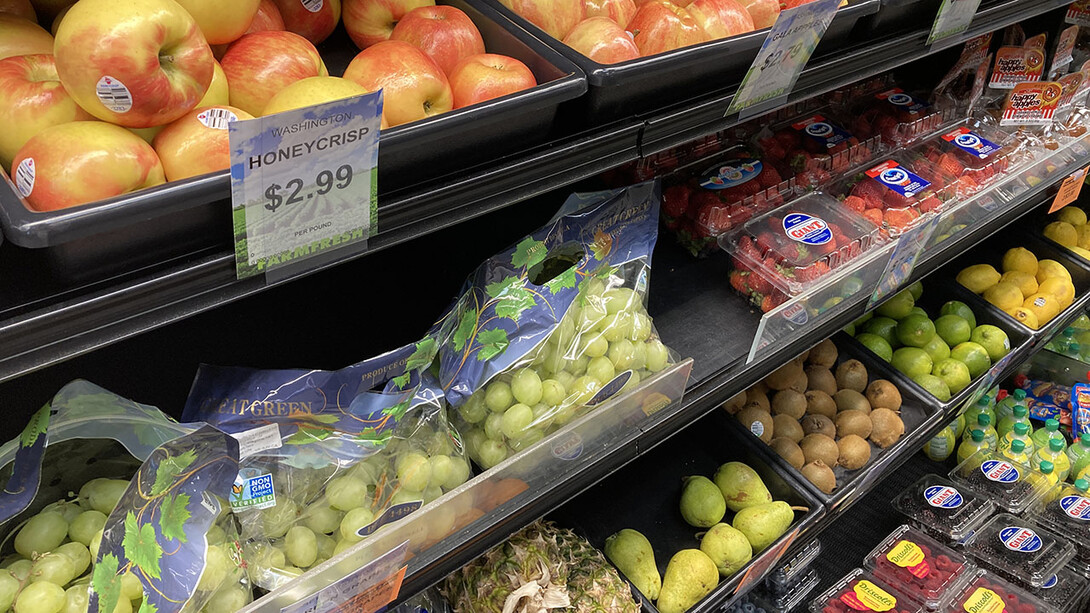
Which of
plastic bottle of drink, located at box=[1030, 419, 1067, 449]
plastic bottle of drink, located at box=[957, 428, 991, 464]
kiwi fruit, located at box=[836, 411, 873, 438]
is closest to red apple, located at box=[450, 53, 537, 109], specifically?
kiwi fruit, located at box=[836, 411, 873, 438]

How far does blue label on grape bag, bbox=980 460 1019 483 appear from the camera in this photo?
7.73 feet

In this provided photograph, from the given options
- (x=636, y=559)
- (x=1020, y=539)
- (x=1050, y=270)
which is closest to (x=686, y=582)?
(x=636, y=559)

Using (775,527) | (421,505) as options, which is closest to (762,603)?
(775,527)

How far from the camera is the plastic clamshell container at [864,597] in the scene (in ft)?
6.65

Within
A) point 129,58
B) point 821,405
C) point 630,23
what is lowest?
point 821,405

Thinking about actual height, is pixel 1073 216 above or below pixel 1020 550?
above

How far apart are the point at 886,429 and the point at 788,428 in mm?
247

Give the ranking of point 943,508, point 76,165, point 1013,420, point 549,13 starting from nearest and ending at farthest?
point 76,165
point 549,13
point 943,508
point 1013,420

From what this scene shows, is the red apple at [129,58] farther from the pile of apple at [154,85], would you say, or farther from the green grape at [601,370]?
the green grape at [601,370]

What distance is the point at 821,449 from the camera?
6.10 feet

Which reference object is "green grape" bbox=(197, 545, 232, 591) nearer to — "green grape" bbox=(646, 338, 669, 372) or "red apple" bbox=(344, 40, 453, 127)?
"red apple" bbox=(344, 40, 453, 127)

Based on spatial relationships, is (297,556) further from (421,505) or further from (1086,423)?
(1086,423)

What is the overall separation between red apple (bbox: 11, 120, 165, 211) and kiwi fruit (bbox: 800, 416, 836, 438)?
65.9 inches

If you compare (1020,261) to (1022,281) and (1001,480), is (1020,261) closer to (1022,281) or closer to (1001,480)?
(1022,281)
